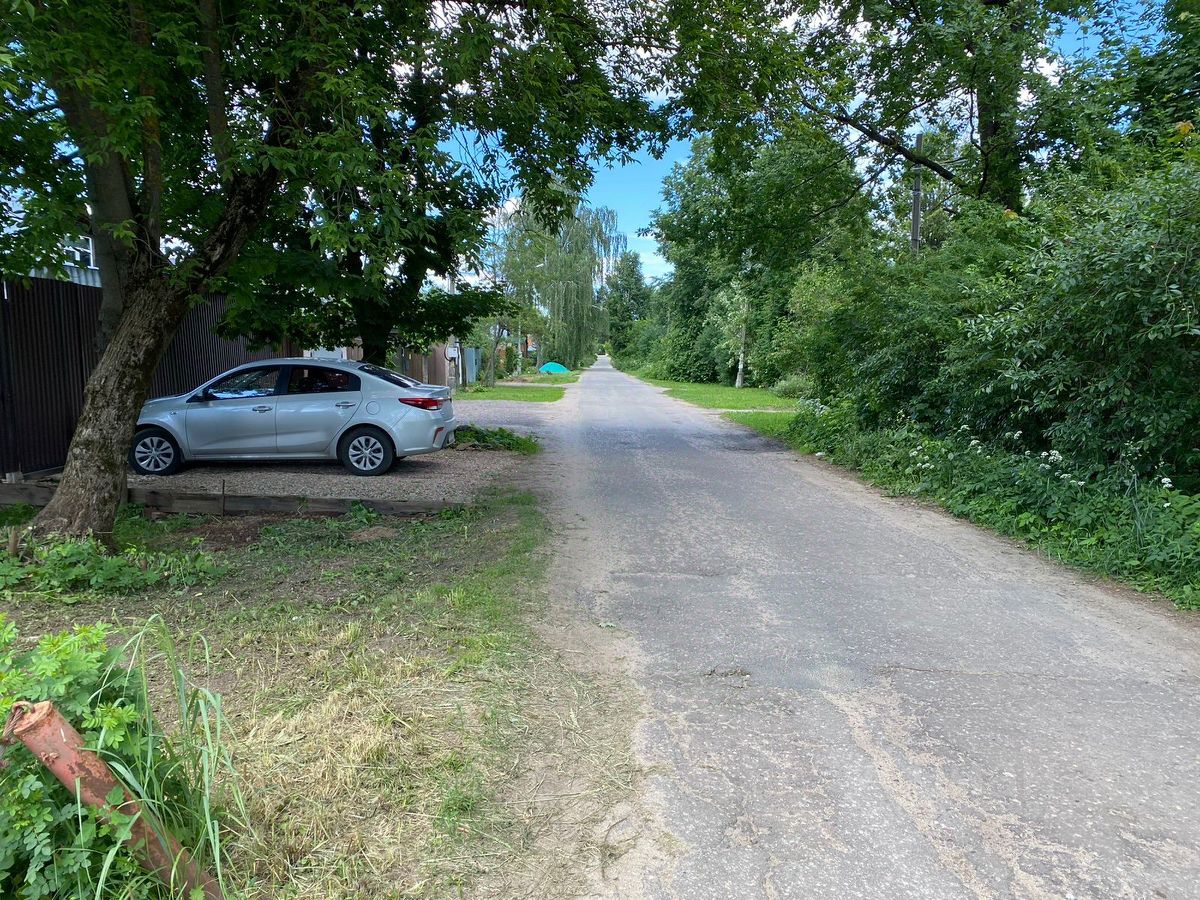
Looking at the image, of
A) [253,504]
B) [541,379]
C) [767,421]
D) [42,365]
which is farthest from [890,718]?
[541,379]

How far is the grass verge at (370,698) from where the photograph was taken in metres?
2.63

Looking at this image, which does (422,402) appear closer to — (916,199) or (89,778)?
(89,778)

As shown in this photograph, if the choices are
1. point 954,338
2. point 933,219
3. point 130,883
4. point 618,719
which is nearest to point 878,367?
point 954,338

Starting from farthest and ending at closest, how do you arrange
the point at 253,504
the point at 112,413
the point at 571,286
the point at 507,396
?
the point at 571,286, the point at 507,396, the point at 253,504, the point at 112,413

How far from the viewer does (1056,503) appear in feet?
23.4

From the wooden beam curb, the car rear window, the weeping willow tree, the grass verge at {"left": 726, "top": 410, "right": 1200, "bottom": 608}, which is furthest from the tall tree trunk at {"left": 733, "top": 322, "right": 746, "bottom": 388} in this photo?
the wooden beam curb

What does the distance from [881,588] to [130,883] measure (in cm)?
503

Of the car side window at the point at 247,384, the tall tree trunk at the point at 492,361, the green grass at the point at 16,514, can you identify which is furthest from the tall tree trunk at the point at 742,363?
the green grass at the point at 16,514

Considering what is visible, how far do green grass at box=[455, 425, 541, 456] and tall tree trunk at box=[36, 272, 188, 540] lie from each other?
7.59 meters

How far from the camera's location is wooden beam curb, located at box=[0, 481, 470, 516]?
23.1 ft

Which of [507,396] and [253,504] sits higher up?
[507,396]

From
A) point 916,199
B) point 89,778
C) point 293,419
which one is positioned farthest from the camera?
point 916,199

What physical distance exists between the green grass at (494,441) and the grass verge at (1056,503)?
5.75 m

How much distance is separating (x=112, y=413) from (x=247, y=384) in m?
4.19
